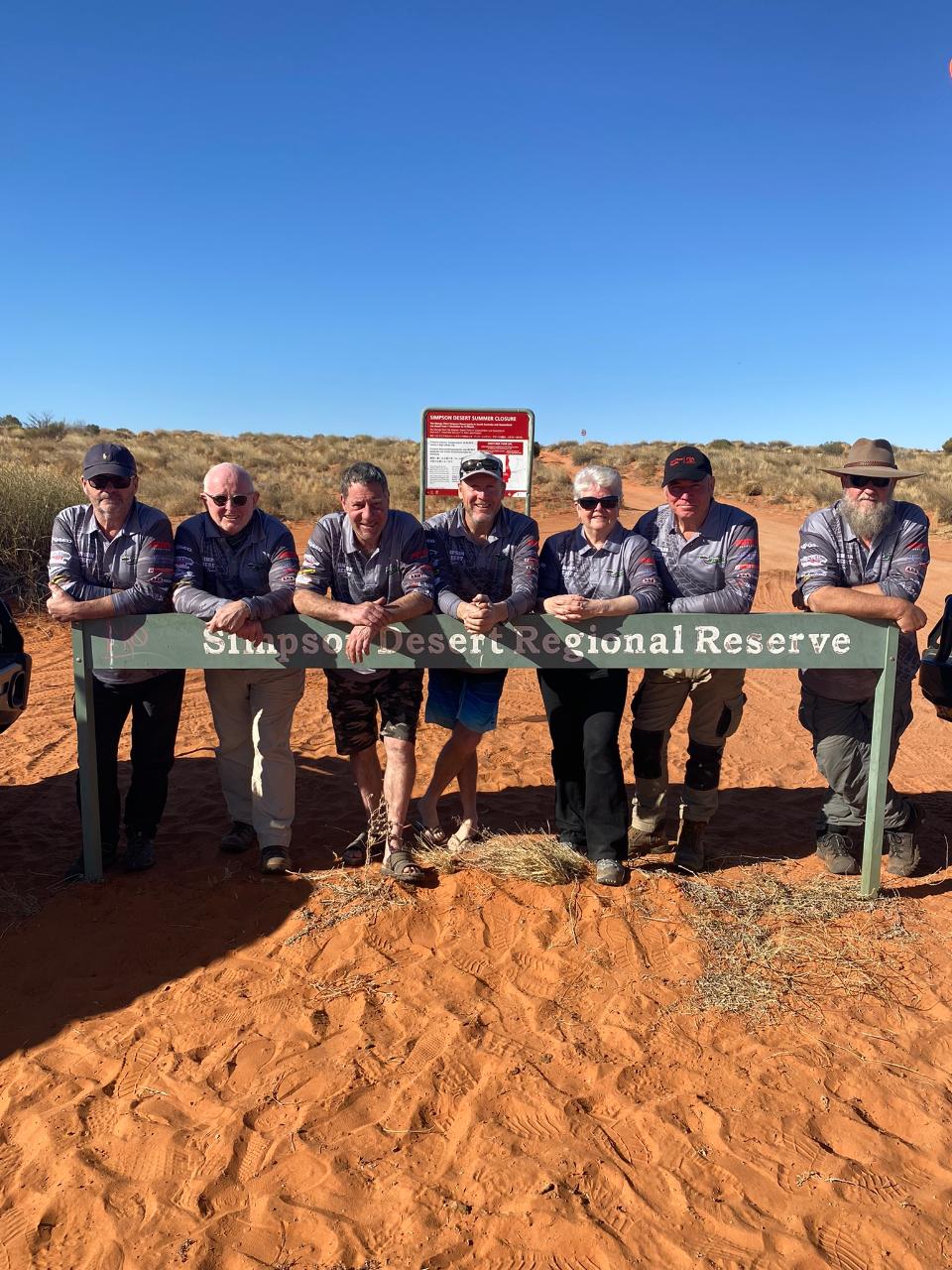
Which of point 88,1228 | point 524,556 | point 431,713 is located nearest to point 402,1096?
point 88,1228

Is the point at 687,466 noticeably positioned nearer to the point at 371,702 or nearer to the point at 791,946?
the point at 371,702

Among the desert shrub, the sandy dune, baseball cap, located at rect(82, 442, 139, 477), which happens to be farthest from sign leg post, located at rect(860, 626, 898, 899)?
the desert shrub

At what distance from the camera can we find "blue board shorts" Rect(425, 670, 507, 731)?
13.9 feet

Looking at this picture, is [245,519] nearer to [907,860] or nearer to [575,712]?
[575,712]

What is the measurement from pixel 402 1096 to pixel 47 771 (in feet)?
13.2

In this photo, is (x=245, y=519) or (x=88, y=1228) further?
(x=245, y=519)

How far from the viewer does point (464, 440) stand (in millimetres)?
8391

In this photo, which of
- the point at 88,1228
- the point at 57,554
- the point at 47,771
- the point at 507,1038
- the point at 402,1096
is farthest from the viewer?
the point at 47,771

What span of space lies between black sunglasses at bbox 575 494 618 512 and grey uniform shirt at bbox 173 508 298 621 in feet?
4.41

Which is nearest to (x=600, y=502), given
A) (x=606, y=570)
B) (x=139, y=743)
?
(x=606, y=570)

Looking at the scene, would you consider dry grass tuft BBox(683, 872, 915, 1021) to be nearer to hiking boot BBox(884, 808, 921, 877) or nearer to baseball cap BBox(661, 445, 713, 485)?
hiking boot BBox(884, 808, 921, 877)

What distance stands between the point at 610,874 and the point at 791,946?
0.84 meters

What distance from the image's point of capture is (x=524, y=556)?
4074mm

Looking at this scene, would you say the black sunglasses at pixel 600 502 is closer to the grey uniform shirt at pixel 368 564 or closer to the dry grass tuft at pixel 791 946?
the grey uniform shirt at pixel 368 564
